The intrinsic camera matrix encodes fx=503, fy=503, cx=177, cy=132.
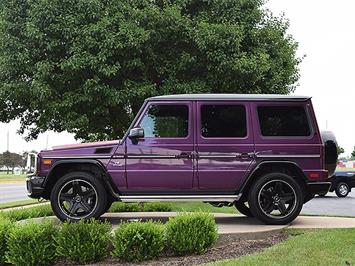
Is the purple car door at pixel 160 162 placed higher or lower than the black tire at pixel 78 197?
higher

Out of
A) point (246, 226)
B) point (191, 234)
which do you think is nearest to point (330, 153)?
point (246, 226)

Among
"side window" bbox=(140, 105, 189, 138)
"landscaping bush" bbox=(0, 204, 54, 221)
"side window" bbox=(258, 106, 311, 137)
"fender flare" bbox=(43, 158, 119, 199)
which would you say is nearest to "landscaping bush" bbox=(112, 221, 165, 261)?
"fender flare" bbox=(43, 158, 119, 199)

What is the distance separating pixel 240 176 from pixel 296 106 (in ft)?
4.91

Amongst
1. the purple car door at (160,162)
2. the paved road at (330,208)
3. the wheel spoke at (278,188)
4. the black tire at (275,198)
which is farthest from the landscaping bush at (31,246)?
the paved road at (330,208)

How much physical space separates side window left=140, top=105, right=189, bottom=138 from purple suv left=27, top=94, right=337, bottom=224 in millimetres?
16

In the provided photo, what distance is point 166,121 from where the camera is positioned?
805 cm

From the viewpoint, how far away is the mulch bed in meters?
6.40

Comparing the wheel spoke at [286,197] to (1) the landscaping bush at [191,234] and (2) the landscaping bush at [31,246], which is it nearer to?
(1) the landscaping bush at [191,234]

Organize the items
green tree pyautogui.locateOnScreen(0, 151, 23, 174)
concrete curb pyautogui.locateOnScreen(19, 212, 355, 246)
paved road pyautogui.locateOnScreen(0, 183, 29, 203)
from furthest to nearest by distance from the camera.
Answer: green tree pyautogui.locateOnScreen(0, 151, 23, 174) < paved road pyautogui.locateOnScreen(0, 183, 29, 203) < concrete curb pyautogui.locateOnScreen(19, 212, 355, 246)

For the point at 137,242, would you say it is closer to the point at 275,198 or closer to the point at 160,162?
the point at 160,162

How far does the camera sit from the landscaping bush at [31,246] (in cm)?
648

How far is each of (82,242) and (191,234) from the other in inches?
56.2

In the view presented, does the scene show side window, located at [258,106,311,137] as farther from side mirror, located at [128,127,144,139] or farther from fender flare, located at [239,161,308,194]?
side mirror, located at [128,127,144,139]

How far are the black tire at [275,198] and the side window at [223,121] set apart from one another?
34.0 inches
